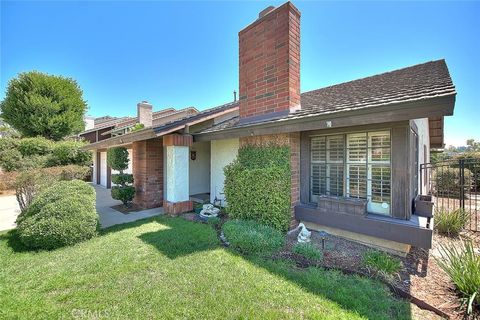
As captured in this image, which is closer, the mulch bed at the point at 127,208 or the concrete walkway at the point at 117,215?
the concrete walkway at the point at 117,215

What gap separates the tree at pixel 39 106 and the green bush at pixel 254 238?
2667 cm

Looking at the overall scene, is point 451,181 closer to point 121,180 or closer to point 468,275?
point 468,275

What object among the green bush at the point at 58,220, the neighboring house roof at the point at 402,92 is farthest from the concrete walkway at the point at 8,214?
the neighboring house roof at the point at 402,92

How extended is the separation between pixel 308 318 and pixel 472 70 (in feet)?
46.4

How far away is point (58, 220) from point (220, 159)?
534cm

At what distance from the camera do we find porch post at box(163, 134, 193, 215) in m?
7.86

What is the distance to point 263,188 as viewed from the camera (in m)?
5.80

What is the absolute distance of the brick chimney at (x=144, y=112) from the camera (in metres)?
20.3

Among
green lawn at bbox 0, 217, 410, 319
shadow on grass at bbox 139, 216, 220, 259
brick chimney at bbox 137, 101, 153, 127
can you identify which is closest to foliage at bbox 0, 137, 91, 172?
brick chimney at bbox 137, 101, 153, 127

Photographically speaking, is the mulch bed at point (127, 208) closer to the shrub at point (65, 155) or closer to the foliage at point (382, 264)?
the foliage at point (382, 264)

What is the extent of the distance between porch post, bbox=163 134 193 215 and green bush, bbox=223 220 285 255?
10.5 feet

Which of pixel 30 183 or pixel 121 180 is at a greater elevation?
pixel 30 183

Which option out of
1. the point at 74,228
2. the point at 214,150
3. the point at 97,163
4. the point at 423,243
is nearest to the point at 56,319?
the point at 74,228

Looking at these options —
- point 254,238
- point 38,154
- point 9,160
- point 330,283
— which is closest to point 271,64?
point 254,238
